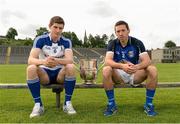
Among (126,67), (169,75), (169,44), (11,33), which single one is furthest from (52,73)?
(169,44)

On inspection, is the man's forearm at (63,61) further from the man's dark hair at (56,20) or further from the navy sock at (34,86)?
the man's dark hair at (56,20)

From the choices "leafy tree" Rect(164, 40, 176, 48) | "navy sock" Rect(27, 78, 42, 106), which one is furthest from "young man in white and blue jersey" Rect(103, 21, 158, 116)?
"leafy tree" Rect(164, 40, 176, 48)

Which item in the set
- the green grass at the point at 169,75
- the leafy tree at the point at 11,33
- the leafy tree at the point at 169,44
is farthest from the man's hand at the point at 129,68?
the leafy tree at the point at 169,44

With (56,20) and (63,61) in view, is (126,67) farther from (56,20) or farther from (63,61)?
(56,20)

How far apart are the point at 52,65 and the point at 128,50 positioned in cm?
123

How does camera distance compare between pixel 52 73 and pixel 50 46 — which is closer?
pixel 52 73

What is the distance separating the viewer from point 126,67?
19.2 feet

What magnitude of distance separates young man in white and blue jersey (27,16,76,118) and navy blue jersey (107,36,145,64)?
0.72 m

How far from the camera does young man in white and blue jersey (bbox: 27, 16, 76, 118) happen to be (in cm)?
576

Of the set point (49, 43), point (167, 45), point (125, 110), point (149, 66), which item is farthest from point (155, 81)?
point (167, 45)

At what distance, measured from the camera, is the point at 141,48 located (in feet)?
20.0

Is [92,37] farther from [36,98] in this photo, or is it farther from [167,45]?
[36,98]

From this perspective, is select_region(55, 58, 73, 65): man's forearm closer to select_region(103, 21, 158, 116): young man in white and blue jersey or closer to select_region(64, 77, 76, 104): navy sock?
select_region(64, 77, 76, 104): navy sock

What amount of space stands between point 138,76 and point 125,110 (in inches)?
25.6
